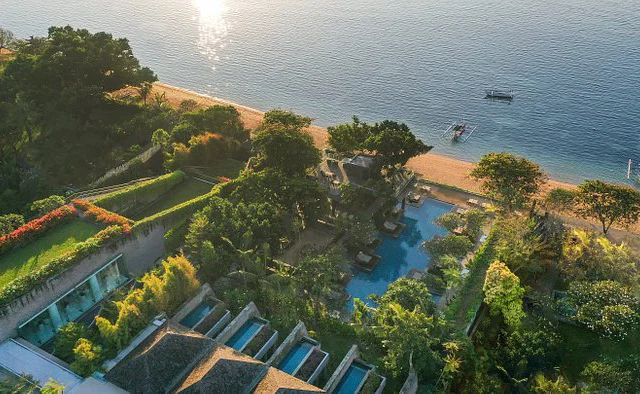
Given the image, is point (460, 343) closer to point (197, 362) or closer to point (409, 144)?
point (197, 362)

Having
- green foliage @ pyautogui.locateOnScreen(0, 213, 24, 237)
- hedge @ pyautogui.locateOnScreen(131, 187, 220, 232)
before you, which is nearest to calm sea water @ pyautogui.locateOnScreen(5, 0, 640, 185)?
hedge @ pyautogui.locateOnScreen(131, 187, 220, 232)

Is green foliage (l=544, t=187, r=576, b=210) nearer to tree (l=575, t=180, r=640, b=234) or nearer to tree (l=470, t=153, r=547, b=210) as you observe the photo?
tree (l=575, t=180, r=640, b=234)

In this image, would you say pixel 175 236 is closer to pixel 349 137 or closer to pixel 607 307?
pixel 349 137

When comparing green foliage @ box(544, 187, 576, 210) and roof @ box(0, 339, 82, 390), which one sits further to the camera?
green foliage @ box(544, 187, 576, 210)

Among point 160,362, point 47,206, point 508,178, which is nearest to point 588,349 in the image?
point 508,178

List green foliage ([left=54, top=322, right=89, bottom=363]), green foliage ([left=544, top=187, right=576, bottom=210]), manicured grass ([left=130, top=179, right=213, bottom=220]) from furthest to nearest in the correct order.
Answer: green foliage ([left=544, top=187, right=576, bottom=210]), manicured grass ([left=130, top=179, right=213, bottom=220]), green foliage ([left=54, top=322, right=89, bottom=363])
